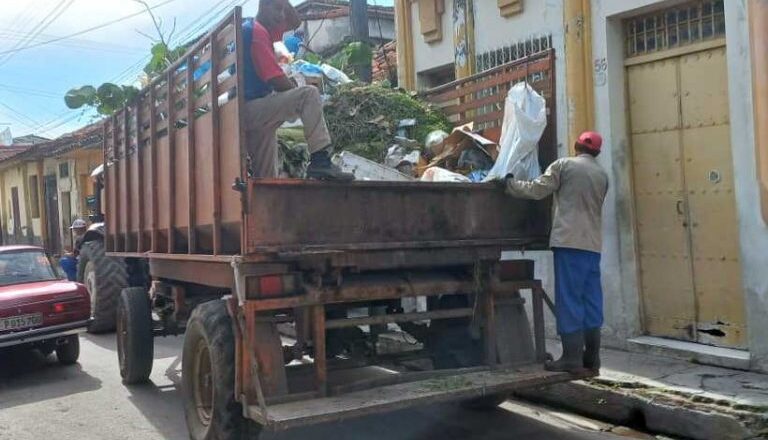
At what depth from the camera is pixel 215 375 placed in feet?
14.2

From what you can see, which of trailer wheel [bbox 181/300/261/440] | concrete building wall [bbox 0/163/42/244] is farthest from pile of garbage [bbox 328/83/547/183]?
concrete building wall [bbox 0/163/42/244]

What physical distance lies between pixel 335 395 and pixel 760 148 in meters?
3.72

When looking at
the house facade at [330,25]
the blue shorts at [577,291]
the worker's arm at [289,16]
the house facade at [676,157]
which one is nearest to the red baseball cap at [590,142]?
the blue shorts at [577,291]

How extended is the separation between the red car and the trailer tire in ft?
2.84

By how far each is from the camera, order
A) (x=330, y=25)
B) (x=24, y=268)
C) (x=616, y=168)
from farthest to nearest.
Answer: (x=330, y=25) → (x=24, y=268) → (x=616, y=168)

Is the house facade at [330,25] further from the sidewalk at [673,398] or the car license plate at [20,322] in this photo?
the sidewalk at [673,398]

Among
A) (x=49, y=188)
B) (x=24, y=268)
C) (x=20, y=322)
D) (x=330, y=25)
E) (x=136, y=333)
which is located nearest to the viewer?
(x=136, y=333)

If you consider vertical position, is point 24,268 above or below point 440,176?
below

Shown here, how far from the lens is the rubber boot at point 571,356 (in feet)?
15.6

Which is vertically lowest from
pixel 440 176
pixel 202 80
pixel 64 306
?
pixel 64 306

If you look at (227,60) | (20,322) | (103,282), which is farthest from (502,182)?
(103,282)

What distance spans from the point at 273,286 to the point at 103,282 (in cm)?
610

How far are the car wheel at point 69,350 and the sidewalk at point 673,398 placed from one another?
485 cm

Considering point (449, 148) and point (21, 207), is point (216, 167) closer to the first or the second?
point (449, 148)
